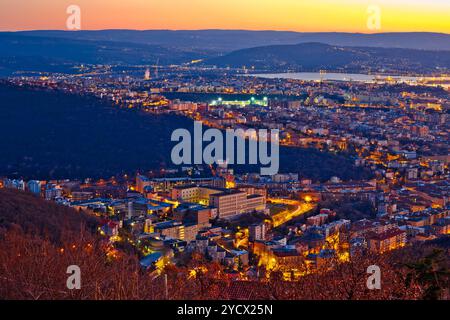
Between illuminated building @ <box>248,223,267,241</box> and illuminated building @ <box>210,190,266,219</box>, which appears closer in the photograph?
illuminated building @ <box>248,223,267,241</box>

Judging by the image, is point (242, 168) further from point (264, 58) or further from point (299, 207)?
point (264, 58)

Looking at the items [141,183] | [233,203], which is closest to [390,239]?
[233,203]

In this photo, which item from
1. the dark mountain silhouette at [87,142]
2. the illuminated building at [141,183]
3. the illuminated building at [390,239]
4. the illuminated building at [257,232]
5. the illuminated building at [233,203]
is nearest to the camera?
the illuminated building at [390,239]

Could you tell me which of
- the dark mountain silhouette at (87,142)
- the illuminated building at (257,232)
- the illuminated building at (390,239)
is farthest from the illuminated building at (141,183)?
the illuminated building at (390,239)

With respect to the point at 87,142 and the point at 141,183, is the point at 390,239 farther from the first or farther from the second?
the point at 87,142

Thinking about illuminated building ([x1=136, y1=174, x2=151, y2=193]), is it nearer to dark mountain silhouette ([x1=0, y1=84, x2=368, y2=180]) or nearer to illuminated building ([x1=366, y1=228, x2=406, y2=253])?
dark mountain silhouette ([x1=0, y1=84, x2=368, y2=180])

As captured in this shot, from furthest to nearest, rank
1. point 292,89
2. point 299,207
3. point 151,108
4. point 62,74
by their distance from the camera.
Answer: point 292,89 < point 62,74 < point 151,108 < point 299,207

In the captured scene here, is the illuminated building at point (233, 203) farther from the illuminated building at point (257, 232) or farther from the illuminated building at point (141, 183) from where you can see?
the illuminated building at point (141, 183)

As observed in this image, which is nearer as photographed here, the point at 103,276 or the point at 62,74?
the point at 103,276

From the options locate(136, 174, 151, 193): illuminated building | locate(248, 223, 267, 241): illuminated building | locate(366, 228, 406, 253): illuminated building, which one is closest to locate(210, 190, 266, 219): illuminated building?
locate(248, 223, 267, 241): illuminated building

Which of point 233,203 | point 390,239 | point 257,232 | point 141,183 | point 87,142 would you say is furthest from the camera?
point 87,142
